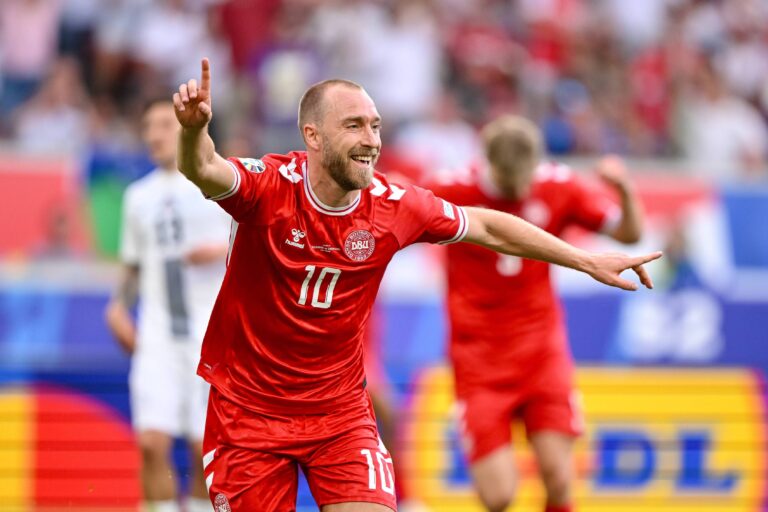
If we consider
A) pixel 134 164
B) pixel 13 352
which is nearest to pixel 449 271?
pixel 13 352

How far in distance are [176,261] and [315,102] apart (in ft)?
8.92

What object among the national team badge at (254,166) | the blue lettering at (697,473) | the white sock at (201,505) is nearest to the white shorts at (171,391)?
the white sock at (201,505)

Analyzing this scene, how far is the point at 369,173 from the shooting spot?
5547mm

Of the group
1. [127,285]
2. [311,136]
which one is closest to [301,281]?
[311,136]

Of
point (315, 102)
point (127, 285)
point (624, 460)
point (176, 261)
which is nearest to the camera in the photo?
point (315, 102)

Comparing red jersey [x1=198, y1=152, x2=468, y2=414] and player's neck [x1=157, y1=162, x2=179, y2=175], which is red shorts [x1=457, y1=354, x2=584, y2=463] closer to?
red jersey [x1=198, y1=152, x2=468, y2=414]

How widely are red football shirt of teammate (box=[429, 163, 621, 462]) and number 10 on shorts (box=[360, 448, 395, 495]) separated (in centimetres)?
227

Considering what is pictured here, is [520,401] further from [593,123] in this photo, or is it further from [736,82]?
[736,82]

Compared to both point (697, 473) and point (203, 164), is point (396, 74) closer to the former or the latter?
point (697, 473)

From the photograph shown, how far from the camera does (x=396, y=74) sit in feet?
46.3

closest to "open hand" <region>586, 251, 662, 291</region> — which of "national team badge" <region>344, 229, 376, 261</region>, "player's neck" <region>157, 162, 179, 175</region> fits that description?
"national team badge" <region>344, 229, 376, 261</region>

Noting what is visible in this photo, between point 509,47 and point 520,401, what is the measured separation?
792cm

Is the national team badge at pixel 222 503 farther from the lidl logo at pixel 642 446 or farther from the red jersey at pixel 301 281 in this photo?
the lidl logo at pixel 642 446

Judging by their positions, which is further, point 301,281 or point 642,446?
point 642,446
